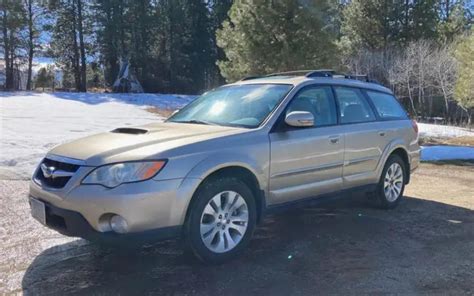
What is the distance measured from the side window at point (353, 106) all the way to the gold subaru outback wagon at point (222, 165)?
0.05 ft

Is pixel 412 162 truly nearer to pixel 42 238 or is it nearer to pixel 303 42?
pixel 42 238

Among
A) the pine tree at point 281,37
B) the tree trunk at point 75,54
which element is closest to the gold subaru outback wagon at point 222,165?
the pine tree at point 281,37

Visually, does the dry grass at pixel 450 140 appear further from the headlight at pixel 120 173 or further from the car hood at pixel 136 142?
the headlight at pixel 120 173

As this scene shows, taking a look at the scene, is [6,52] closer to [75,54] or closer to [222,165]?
[75,54]

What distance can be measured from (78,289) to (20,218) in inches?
92.0

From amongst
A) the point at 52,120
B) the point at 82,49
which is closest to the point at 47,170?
the point at 52,120

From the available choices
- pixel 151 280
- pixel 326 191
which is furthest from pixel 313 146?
pixel 151 280

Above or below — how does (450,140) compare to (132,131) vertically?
below

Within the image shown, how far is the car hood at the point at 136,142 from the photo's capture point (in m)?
3.86

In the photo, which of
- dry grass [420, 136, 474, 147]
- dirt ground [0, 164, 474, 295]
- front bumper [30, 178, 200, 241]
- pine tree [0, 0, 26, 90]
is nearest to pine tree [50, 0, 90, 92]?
pine tree [0, 0, 26, 90]

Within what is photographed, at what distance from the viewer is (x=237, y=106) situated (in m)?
5.11

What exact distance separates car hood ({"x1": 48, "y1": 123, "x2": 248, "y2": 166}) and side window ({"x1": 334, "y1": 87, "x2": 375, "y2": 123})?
1586 millimetres

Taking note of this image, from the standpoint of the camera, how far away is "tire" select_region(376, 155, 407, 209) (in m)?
6.22

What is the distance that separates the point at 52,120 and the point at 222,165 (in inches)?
562
